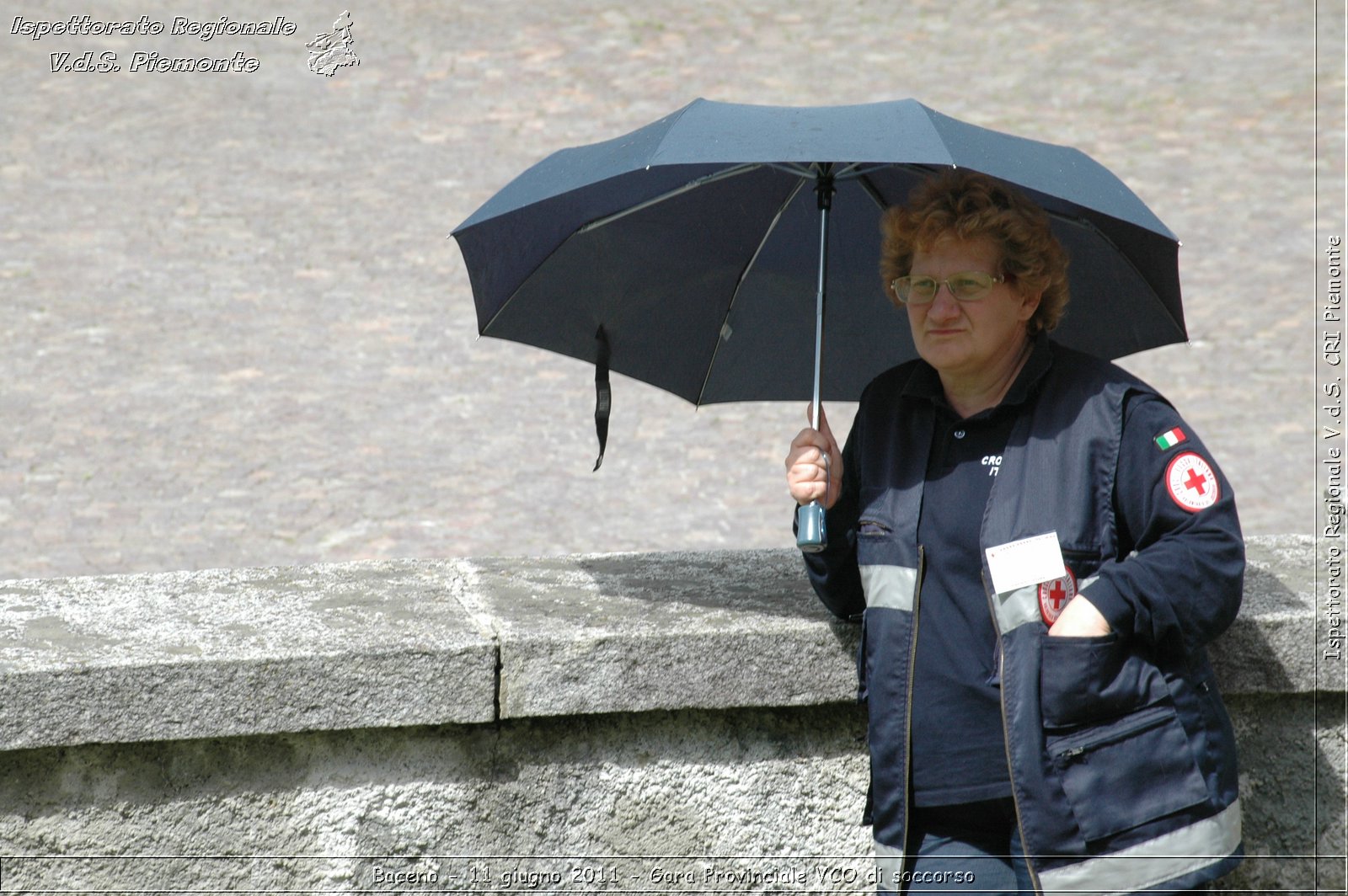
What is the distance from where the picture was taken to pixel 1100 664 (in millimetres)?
2055

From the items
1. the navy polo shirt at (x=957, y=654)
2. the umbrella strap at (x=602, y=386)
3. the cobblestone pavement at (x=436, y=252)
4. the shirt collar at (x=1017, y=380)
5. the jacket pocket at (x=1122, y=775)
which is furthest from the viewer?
the cobblestone pavement at (x=436, y=252)

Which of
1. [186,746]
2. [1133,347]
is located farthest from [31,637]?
[1133,347]

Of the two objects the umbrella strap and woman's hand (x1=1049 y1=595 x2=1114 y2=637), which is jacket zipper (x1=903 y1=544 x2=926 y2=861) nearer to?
woman's hand (x1=1049 y1=595 x2=1114 y2=637)

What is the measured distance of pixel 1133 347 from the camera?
9.34 feet

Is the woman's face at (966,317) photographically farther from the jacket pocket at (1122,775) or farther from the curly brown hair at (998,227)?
the jacket pocket at (1122,775)

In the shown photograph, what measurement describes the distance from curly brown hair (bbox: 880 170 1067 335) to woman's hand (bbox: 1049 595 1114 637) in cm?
51

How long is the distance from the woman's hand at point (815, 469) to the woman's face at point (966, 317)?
224 millimetres

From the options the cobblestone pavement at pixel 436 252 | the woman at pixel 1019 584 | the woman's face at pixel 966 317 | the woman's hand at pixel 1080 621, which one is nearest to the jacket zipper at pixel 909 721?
the woman at pixel 1019 584

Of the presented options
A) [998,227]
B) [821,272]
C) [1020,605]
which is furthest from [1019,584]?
[821,272]

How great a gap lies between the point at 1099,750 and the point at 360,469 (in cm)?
614

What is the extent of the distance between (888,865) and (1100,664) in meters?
0.47

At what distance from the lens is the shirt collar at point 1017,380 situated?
2.28 m

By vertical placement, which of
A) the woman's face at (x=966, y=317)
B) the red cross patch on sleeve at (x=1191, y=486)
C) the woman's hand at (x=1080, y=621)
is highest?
the woman's face at (x=966, y=317)

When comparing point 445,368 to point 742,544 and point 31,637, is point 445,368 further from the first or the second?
point 31,637
